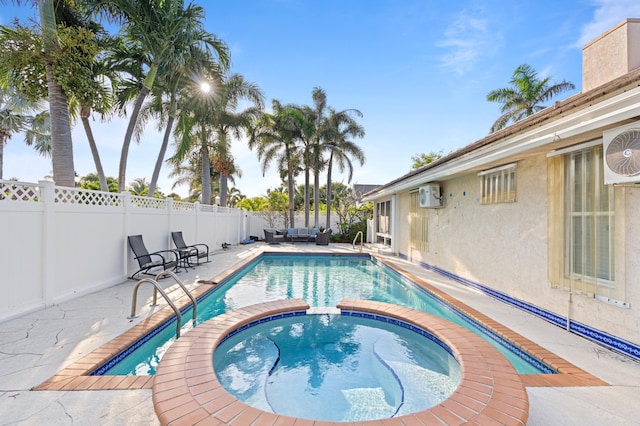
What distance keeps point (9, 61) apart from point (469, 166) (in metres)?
11.8

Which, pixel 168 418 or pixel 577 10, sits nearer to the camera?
pixel 168 418

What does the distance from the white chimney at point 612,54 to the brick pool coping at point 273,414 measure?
4349 mm

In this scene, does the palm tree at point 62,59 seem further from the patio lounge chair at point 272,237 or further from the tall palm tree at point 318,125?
the tall palm tree at point 318,125

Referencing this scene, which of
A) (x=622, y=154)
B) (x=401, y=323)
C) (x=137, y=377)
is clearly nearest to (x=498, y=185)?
(x=622, y=154)

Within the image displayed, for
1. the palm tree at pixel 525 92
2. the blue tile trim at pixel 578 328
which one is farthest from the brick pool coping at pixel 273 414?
the palm tree at pixel 525 92

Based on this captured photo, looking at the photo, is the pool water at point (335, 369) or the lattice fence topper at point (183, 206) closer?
the pool water at point (335, 369)

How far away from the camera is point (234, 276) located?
9.20m

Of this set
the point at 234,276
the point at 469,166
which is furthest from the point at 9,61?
the point at 469,166

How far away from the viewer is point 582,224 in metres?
4.45

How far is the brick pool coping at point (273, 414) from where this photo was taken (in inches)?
90.3

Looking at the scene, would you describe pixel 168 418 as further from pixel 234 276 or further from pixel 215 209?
pixel 215 209

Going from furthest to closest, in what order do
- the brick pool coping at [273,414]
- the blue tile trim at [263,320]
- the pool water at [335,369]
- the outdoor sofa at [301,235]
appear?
the outdoor sofa at [301,235] < the blue tile trim at [263,320] < the pool water at [335,369] < the brick pool coping at [273,414]

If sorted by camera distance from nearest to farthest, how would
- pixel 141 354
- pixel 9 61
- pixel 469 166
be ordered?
pixel 141 354 < pixel 469 166 < pixel 9 61

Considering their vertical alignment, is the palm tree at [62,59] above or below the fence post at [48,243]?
above
